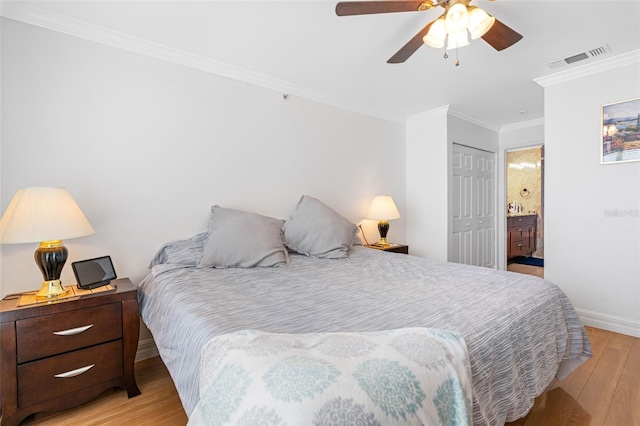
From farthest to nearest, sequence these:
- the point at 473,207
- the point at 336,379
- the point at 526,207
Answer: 1. the point at 526,207
2. the point at 473,207
3. the point at 336,379

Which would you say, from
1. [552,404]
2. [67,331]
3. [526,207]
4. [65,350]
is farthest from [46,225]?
[526,207]

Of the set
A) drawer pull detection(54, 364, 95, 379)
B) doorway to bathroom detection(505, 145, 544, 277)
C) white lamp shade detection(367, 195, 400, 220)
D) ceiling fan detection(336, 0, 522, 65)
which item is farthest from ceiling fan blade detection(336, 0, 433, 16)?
doorway to bathroom detection(505, 145, 544, 277)

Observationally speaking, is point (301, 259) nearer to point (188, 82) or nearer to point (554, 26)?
point (188, 82)

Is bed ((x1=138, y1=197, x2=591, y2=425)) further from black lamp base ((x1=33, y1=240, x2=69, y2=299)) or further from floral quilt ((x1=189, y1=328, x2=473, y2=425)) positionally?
black lamp base ((x1=33, y1=240, x2=69, y2=299))

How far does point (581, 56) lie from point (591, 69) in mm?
303

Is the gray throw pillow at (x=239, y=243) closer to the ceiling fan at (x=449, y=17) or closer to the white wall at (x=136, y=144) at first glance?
the white wall at (x=136, y=144)

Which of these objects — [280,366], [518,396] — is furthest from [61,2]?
[518,396]

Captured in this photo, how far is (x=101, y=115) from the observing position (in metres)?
2.05

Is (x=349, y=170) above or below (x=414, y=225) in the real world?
above

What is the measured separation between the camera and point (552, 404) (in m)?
1.67

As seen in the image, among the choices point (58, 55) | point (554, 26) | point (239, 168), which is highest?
point (554, 26)

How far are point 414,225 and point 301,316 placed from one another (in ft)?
10.4

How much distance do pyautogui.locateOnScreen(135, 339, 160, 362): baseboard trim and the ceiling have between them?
2.23 metres

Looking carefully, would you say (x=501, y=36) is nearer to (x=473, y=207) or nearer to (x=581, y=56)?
(x=581, y=56)
